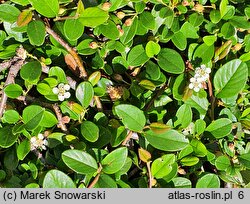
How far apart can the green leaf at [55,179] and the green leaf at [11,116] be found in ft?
0.81

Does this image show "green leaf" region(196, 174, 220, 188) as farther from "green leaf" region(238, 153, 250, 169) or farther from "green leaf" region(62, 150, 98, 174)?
"green leaf" region(62, 150, 98, 174)

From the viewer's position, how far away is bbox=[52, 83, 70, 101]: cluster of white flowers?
1505 millimetres

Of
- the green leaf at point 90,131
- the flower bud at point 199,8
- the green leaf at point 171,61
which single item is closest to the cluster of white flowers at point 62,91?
the green leaf at point 90,131

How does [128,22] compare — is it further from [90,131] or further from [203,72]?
[90,131]

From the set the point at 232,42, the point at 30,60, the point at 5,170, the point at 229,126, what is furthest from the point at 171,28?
the point at 5,170

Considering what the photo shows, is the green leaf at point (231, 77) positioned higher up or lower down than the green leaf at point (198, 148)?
higher up

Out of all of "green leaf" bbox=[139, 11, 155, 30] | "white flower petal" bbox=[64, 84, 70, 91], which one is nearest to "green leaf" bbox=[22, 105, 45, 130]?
"white flower petal" bbox=[64, 84, 70, 91]

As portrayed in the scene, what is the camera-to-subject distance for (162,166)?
4.77 ft

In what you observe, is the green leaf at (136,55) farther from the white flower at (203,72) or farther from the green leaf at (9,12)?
the green leaf at (9,12)

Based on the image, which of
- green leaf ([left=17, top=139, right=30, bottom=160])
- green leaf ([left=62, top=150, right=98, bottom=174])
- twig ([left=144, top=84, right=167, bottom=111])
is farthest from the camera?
twig ([left=144, top=84, right=167, bottom=111])

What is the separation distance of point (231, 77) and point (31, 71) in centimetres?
69

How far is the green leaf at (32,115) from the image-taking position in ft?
4.78

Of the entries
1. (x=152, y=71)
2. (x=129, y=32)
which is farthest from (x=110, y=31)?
(x=152, y=71)

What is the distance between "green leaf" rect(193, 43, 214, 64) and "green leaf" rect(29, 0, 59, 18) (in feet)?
1.71
